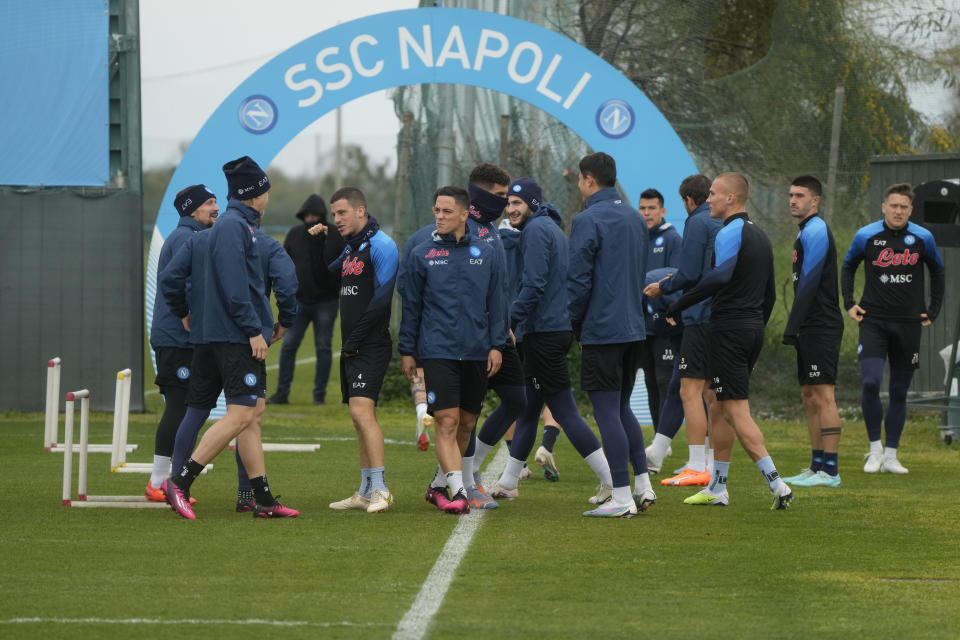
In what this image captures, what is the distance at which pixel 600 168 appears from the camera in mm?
8258

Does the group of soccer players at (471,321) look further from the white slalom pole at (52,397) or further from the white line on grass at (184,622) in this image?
the white line on grass at (184,622)

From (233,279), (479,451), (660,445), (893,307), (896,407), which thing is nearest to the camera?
(233,279)

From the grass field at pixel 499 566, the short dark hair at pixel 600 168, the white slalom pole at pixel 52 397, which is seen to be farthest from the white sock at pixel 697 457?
the white slalom pole at pixel 52 397

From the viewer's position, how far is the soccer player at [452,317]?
8008mm

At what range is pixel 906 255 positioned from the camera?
35.5 ft

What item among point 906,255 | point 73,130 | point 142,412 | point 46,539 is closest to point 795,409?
point 906,255

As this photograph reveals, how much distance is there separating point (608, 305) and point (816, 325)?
94.0 inches

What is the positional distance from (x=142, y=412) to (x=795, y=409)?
7249 mm

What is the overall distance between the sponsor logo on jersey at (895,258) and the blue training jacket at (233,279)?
5.26m

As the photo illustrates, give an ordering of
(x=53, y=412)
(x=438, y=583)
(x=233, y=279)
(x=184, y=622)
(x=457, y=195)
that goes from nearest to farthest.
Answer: (x=184, y=622) → (x=438, y=583) → (x=233, y=279) → (x=457, y=195) → (x=53, y=412)

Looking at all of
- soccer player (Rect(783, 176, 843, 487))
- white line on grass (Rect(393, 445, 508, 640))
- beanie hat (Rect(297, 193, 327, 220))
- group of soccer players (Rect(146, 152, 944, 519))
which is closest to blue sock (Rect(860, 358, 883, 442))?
soccer player (Rect(783, 176, 843, 487))

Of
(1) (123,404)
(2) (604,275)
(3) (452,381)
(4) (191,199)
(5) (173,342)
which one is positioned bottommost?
(1) (123,404)

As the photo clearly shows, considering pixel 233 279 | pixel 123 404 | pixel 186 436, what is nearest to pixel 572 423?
pixel 233 279

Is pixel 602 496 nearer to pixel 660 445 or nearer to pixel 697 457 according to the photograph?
pixel 697 457
